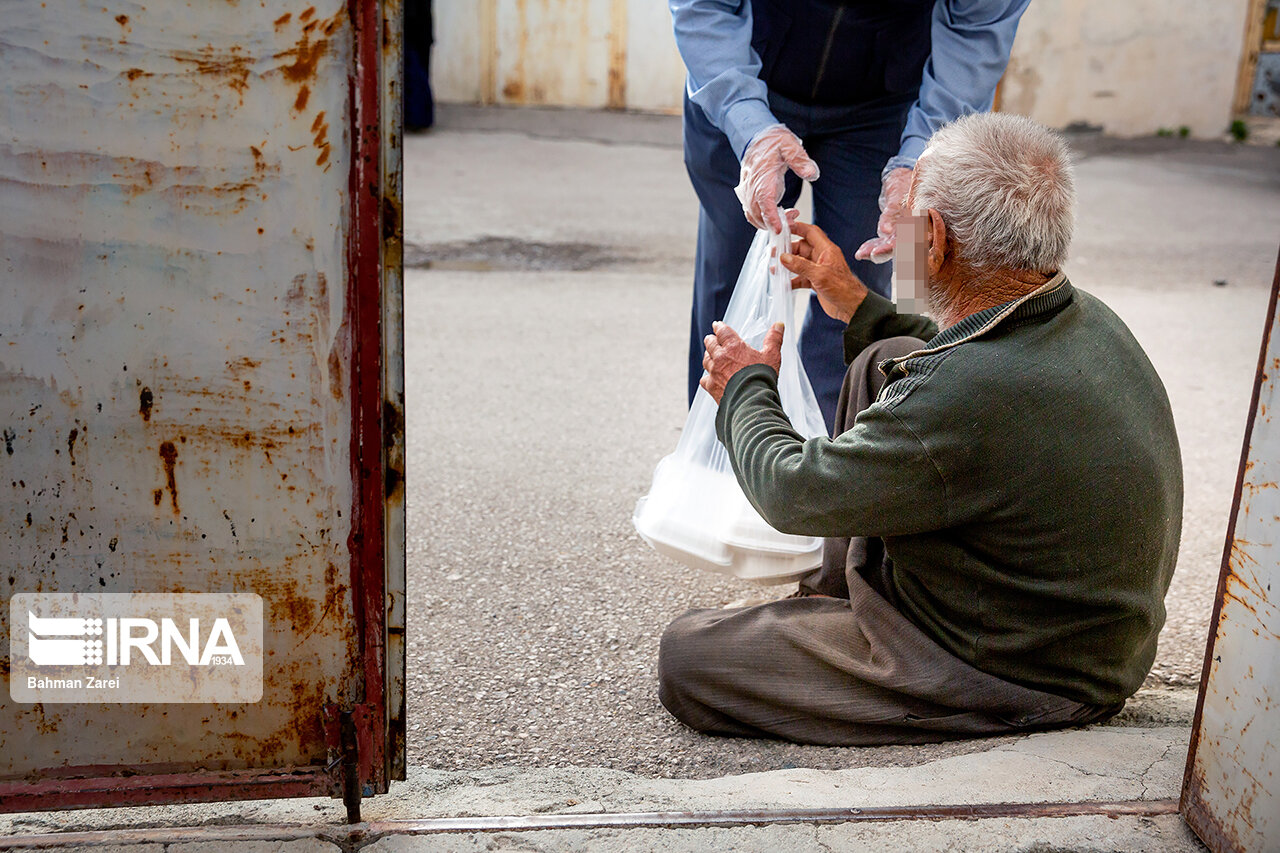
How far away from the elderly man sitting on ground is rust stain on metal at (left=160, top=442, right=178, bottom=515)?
0.82 m

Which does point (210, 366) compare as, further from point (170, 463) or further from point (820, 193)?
point (820, 193)

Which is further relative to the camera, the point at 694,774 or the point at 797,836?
the point at 694,774

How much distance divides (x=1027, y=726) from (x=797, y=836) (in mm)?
532

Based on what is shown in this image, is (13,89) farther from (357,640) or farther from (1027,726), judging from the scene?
(1027,726)

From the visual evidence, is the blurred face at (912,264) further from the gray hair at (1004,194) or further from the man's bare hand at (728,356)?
the man's bare hand at (728,356)

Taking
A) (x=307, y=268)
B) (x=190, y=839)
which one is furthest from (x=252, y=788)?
(x=307, y=268)

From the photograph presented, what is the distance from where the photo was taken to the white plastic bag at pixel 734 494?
7.27ft

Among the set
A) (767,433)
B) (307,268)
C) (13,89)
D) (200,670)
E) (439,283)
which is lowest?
(439,283)

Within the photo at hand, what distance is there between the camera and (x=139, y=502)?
1.42 m

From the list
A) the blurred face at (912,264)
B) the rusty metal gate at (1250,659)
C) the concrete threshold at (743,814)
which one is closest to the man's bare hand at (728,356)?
the blurred face at (912,264)

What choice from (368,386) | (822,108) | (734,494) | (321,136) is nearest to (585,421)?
(822,108)

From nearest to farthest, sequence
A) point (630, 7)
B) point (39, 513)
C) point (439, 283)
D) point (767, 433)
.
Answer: point (39, 513) < point (767, 433) < point (439, 283) < point (630, 7)

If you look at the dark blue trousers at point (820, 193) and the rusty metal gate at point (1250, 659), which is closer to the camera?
the rusty metal gate at point (1250, 659)

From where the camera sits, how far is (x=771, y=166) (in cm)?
228
